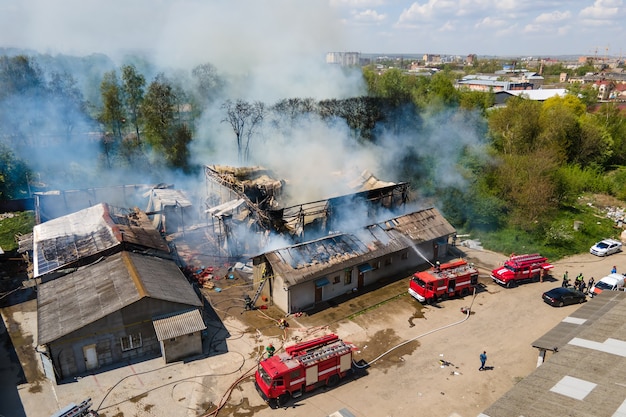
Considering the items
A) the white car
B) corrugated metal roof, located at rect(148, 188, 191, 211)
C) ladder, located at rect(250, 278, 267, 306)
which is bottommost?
the white car

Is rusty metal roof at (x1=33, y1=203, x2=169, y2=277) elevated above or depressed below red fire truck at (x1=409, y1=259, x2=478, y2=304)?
above

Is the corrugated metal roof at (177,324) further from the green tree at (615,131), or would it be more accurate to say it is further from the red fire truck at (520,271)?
the green tree at (615,131)

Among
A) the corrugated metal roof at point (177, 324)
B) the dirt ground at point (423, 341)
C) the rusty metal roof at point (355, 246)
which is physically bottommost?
the dirt ground at point (423, 341)

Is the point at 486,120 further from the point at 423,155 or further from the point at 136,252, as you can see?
the point at 136,252

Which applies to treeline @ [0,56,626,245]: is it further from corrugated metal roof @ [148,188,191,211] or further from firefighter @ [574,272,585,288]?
corrugated metal roof @ [148,188,191,211]

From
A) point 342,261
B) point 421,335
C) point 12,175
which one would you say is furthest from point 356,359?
point 12,175

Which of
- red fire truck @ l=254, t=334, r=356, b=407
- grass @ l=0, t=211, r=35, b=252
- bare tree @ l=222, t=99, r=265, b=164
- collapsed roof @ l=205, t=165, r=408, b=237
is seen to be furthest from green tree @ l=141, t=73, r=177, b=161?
red fire truck @ l=254, t=334, r=356, b=407

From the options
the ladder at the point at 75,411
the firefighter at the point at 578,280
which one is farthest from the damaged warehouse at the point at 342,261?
the ladder at the point at 75,411
